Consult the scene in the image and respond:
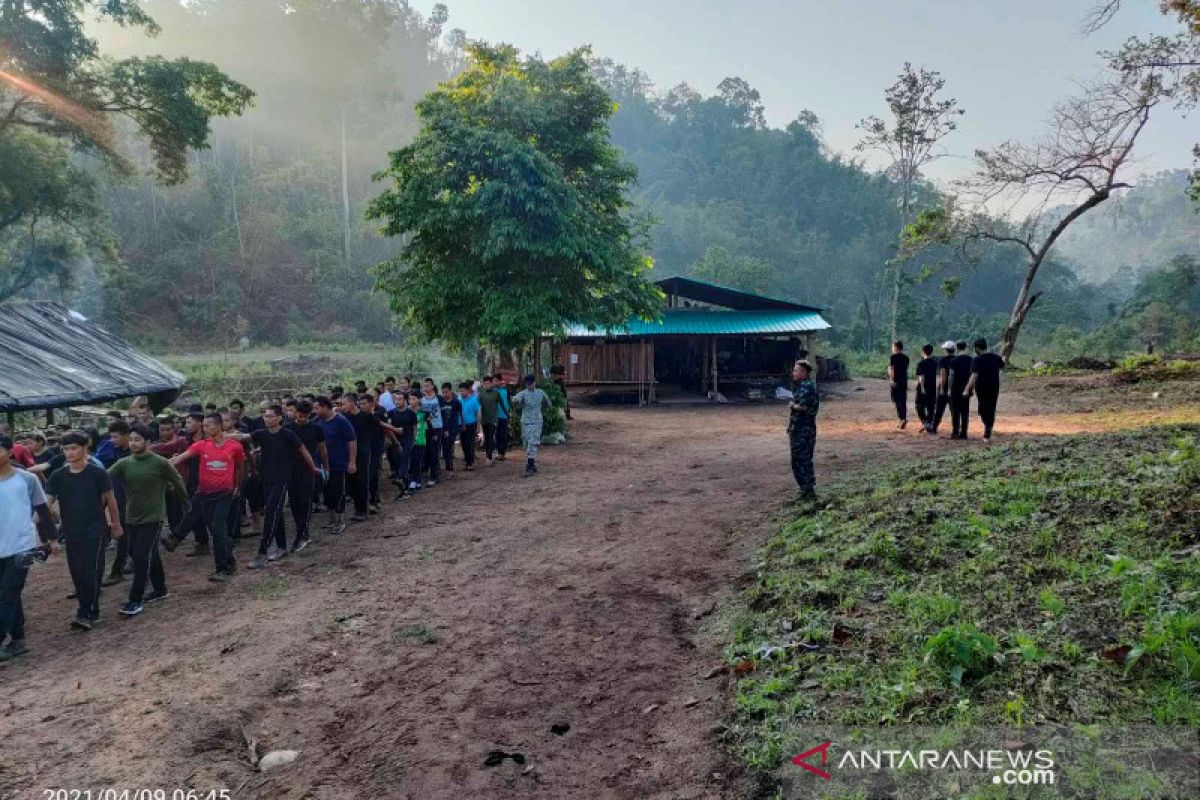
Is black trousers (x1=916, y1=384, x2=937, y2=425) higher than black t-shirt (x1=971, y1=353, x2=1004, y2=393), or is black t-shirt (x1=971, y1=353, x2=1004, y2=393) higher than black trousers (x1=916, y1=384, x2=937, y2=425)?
black t-shirt (x1=971, y1=353, x2=1004, y2=393)

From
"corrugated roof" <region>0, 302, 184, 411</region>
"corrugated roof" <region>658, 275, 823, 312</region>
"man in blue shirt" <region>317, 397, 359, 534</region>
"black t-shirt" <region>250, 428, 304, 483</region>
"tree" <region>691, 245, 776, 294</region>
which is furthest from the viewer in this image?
"tree" <region>691, 245, 776, 294</region>

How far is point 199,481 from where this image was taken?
7922 mm

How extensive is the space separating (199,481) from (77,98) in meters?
18.0

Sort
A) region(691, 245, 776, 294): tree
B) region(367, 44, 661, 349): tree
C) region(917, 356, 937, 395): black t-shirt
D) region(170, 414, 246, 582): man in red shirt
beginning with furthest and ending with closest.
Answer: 1. region(691, 245, 776, 294): tree
2. region(367, 44, 661, 349): tree
3. region(917, 356, 937, 395): black t-shirt
4. region(170, 414, 246, 582): man in red shirt

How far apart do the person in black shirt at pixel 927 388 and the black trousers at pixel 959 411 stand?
824 mm

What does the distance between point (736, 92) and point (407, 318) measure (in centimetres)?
7637

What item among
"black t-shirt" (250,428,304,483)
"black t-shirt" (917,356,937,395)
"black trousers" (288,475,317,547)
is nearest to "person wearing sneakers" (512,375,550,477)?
"black trousers" (288,475,317,547)

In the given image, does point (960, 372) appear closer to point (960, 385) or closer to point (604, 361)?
point (960, 385)

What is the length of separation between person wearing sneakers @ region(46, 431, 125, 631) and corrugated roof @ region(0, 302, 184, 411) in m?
5.21

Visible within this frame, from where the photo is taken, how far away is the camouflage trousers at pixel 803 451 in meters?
8.95

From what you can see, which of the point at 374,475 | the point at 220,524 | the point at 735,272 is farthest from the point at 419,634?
the point at 735,272

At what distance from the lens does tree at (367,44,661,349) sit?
50.8 ft

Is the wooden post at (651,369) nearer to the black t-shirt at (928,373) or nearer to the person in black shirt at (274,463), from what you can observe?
the black t-shirt at (928,373)

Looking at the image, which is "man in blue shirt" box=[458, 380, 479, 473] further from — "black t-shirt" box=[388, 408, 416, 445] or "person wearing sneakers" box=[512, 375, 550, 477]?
"black t-shirt" box=[388, 408, 416, 445]
